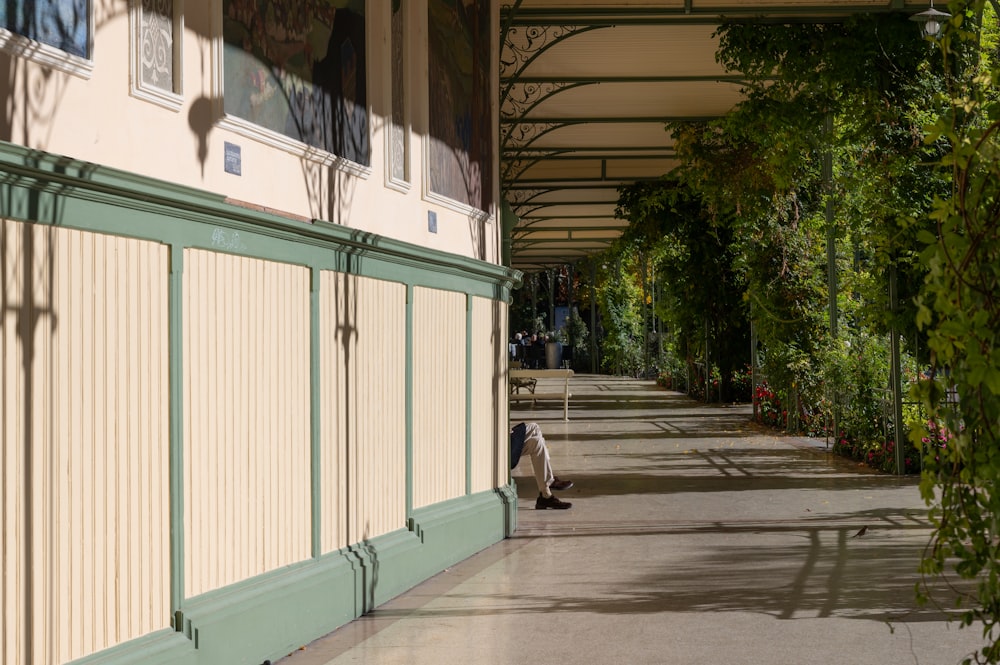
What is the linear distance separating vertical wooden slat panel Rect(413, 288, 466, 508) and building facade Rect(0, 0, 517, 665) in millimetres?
25

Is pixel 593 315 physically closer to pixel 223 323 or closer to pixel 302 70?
pixel 302 70

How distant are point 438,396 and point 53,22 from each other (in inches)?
172

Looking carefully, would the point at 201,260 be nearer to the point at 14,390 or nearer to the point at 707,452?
the point at 14,390

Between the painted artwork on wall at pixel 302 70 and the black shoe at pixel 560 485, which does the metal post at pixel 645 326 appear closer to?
the black shoe at pixel 560 485

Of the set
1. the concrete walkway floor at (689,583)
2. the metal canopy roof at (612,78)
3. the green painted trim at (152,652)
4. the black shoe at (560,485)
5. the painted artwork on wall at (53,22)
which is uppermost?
the metal canopy roof at (612,78)

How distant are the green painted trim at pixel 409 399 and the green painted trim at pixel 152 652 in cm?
274

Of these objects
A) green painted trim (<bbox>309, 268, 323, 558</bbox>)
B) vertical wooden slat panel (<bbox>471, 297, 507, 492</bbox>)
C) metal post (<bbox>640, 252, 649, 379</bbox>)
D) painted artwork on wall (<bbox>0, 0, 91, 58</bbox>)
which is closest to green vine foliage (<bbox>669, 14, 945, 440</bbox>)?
vertical wooden slat panel (<bbox>471, 297, 507, 492</bbox>)

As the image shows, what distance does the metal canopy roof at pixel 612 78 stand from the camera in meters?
10.7

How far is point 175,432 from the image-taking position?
4.70 m

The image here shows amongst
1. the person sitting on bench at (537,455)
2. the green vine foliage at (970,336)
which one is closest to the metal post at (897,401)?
the person sitting on bench at (537,455)

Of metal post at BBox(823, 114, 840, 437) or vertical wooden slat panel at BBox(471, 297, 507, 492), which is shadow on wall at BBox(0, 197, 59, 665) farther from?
metal post at BBox(823, 114, 840, 437)

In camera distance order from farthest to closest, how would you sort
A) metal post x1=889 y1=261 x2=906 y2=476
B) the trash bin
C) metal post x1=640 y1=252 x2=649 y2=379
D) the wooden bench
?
1. the trash bin
2. metal post x1=640 y1=252 x2=649 y2=379
3. the wooden bench
4. metal post x1=889 y1=261 x2=906 y2=476

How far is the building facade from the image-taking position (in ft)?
12.9

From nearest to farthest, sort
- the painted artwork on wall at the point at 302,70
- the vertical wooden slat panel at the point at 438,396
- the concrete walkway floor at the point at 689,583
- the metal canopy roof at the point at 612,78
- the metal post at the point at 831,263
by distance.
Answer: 1. the painted artwork on wall at the point at 302,70
2. the concrete walkway floor at the point at 689,583
3. the vertical wooden slat panel at the point at 438,396
4. the metal canopy roof at the point at 612,78
5. the metal post at the point at 831,263
